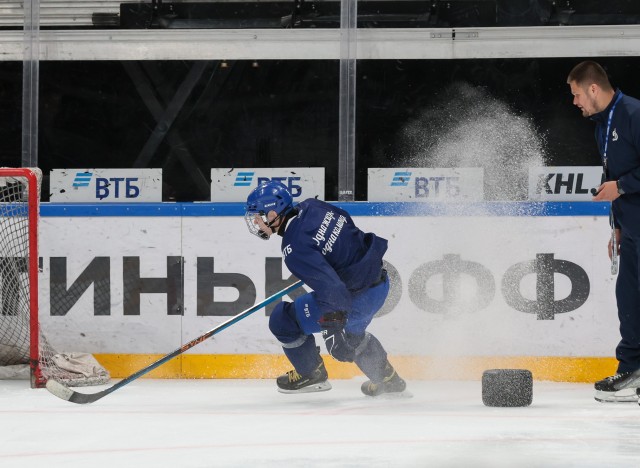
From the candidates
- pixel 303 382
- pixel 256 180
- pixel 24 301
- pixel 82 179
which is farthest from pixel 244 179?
pixel 303 382

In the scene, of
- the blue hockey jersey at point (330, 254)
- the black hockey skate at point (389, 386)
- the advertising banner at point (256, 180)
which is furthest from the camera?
A: the advertising banner at point (256, 180)

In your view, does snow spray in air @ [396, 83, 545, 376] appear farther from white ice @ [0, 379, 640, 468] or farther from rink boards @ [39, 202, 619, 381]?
white ice @ [0, 379, 640, 468]

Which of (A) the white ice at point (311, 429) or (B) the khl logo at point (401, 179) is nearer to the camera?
(A) the white ice at point (311, 429)

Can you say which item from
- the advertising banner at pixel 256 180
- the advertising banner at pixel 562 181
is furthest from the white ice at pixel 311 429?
the advertising banner at pixel 256 180

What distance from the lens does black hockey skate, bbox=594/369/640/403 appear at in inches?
175

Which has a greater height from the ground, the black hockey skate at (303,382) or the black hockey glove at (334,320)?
the black hockey glove at (334,320)

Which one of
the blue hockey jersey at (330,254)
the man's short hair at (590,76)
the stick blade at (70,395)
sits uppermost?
the man's short hair at (590,76)

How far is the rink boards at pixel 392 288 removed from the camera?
531 centimetres

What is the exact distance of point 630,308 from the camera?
4488 millimetres

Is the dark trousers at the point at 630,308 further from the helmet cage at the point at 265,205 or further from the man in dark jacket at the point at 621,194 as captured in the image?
the helmet cage at the point at 265,205

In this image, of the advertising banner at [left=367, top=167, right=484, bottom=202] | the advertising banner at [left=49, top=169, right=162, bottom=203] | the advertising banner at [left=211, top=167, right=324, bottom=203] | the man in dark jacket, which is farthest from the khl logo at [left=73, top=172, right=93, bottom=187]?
the man in dark jacket

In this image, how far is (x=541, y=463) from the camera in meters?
3.22

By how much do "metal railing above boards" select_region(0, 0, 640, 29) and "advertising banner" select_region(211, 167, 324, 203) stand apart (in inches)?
32.4

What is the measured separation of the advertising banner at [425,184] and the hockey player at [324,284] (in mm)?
1351
